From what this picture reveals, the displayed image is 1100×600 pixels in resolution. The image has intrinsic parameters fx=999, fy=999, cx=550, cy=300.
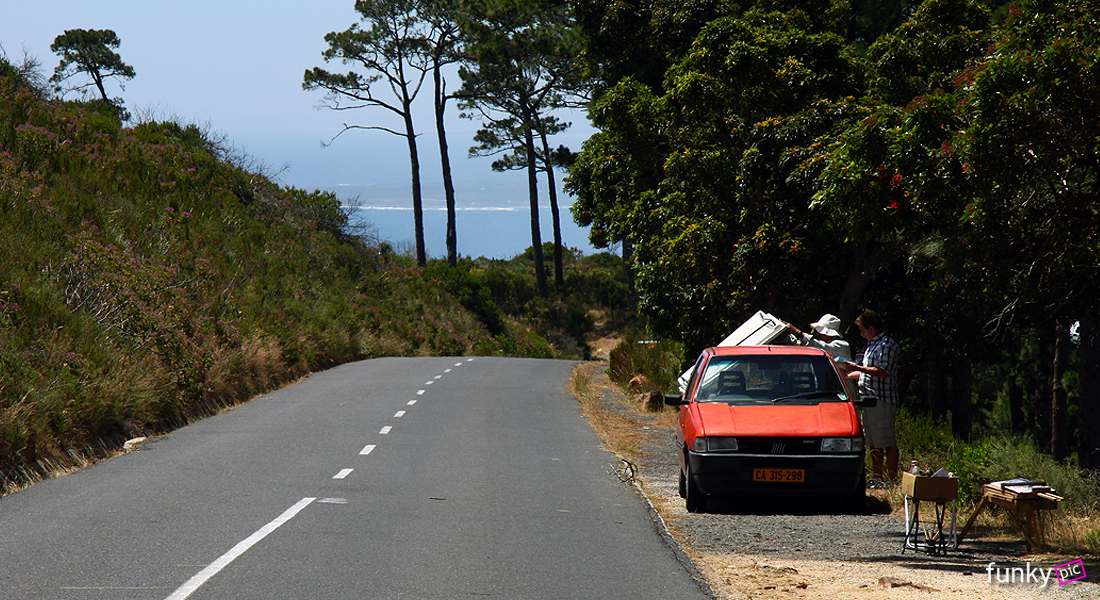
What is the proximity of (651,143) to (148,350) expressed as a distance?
34.8 feet

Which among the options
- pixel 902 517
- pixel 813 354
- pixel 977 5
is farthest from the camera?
pixel 977 5

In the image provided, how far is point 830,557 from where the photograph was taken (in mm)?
8164

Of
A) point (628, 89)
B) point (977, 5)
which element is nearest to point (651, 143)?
point (628, 89)

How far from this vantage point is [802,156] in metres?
16.1

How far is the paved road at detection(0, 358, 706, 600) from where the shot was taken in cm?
670

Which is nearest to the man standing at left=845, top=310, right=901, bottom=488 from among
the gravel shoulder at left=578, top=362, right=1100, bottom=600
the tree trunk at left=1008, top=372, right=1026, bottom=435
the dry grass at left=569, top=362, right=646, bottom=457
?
the gravel shoulder at left=578, top=362, right=1100, bottom=600

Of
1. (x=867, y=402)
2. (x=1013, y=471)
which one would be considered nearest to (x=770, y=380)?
(x=867, y=402)

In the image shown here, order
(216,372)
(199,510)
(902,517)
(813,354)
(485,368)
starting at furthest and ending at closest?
(485,368), (216,372), (813,354), (902,517), (199,510)

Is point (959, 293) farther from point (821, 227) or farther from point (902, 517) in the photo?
point (902, 517)

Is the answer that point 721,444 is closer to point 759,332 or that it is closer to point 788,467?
point 788,467

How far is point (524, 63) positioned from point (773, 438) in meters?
41.5

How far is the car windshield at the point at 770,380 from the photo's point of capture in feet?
35.0

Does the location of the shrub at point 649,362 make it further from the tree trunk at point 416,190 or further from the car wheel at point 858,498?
the tree trunk at point 416,190

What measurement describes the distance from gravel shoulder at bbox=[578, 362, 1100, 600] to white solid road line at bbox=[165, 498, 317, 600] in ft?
11.3
